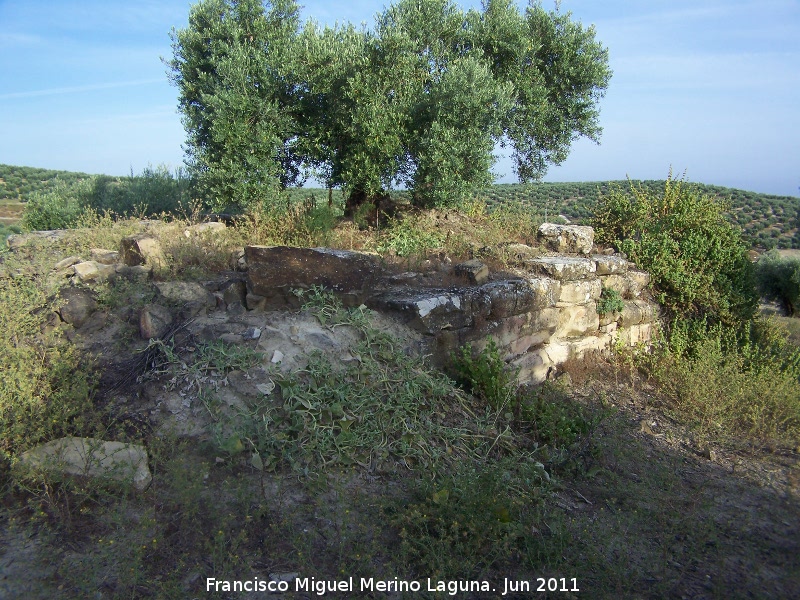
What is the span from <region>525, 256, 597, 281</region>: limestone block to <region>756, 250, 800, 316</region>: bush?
56.9 feet

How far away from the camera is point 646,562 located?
3.52 meters

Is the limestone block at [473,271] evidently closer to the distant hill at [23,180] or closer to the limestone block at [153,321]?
the limestone block at [153,321]

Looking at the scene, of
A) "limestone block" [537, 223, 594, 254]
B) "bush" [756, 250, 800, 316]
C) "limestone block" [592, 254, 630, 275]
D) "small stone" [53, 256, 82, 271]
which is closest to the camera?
"small stone" [53, 256, 82, 271]

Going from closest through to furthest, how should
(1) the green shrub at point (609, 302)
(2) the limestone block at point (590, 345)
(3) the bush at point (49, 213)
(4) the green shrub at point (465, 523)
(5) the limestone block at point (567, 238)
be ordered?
(4) the green shrub at point (465, 523) → (2) the limestone block at point (590, 345) → (1) the green shrub at point (609, 302) → (5) the limestone block at point (567, 238) → (3) the bush at point (49, 213)

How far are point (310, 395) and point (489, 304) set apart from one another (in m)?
2.36

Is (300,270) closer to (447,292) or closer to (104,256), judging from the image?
(447,292)

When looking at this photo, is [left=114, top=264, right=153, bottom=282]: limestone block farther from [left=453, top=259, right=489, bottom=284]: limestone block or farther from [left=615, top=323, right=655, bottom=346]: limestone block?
[left=615, top=323, right=655, bottom=346]: limestone block

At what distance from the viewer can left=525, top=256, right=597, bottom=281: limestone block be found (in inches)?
277

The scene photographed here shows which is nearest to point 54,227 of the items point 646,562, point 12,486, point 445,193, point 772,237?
point 445,193

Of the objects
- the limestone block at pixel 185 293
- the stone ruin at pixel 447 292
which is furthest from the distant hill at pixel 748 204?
the limestone block at pixel 185 293

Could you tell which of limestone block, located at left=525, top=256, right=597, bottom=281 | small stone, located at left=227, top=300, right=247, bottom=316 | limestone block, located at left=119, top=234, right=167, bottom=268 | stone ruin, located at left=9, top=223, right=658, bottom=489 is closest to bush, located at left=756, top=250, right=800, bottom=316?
limestone block, located at left=525, top=256, right=597, bottom=281

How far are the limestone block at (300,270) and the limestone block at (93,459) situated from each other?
2.01 metres

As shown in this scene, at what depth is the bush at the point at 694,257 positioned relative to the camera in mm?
8102

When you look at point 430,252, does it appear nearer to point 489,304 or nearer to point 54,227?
Answer: point 489,304
